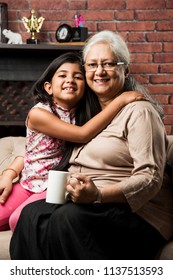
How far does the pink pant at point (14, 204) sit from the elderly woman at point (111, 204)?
5.9 inches

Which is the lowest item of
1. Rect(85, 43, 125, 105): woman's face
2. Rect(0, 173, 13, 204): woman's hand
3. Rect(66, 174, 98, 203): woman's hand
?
Rect(0, 173, 13, 204): woman's hand

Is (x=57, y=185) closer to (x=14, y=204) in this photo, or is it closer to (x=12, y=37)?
(x=14, y=204)

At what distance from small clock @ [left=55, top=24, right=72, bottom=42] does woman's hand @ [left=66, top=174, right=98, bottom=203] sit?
1976 mm

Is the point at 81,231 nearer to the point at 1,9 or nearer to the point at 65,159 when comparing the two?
the point at 65,159

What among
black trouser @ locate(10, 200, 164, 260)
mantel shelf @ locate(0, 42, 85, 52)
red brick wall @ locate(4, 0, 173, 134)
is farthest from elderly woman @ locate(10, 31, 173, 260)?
red brick wall @ locate(4, 0, 173, 134)

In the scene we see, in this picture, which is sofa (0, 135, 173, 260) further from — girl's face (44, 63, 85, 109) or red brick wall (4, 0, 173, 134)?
red brick wall (4, 0, 173, 134)

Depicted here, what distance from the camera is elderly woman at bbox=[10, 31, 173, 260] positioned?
1.96 metres

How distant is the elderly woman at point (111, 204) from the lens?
6.42ft

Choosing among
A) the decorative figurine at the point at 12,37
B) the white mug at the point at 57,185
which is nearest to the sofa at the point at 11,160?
the white mug at the point at 57,185

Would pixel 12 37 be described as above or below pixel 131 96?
above

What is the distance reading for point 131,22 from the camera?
394 cm

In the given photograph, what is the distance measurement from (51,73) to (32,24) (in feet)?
4.66

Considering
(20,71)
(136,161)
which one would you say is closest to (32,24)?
(20,71)

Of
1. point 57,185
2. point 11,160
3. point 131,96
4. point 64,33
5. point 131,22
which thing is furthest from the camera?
point 131,22
